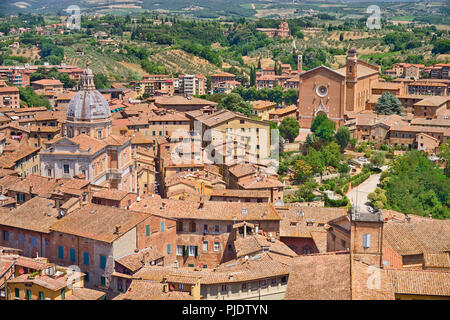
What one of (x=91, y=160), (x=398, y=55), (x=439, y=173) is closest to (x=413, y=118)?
(x=439, y=173)

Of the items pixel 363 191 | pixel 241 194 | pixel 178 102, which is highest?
pixel 178 102

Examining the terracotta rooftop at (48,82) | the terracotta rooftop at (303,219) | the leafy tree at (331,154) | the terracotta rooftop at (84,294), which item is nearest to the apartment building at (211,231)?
the terracotta rooftop at (303,219)

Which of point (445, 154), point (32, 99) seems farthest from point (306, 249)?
point (32, 99)

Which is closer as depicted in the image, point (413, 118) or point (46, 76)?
point (413, 118)

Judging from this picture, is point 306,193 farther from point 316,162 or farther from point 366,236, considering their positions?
point 366,236

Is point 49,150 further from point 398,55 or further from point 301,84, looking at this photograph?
point 398,55

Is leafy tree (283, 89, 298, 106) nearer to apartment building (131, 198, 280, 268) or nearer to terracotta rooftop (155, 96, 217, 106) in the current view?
terracotta rooftop (155, 96, 217, 106)
